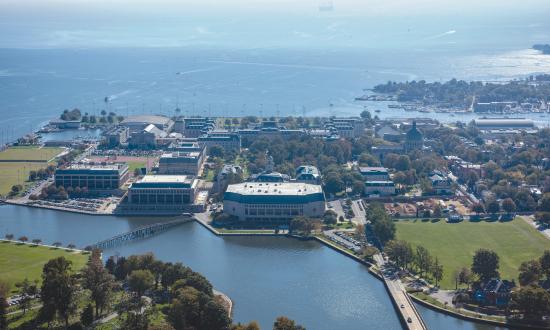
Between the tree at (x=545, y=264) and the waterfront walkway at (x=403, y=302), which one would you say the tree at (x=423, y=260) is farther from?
the tree at (x=545, y=264)

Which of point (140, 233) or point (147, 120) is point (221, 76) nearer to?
point (147, 120)

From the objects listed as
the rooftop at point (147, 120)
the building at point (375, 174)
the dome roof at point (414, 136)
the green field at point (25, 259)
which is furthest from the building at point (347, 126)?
the green field at point (25, 259)

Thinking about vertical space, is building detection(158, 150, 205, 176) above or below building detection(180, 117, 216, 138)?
below

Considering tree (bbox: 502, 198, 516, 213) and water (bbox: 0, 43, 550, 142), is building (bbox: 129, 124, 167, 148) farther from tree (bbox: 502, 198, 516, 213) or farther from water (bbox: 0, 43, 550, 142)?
tree (bbox: 502, 198, 516, 213)

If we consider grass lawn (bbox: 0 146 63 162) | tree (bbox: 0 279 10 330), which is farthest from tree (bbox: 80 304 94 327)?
grass lawn (bbox: 0 146 63 162)

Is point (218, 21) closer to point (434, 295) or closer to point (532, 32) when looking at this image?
point (532, 32)
